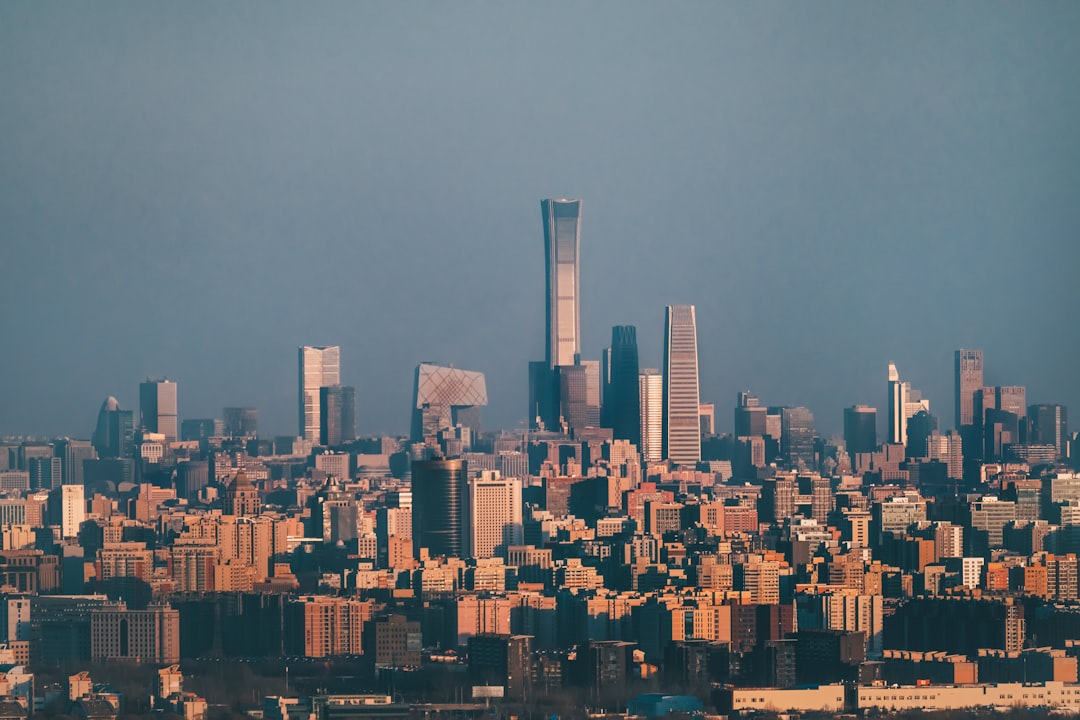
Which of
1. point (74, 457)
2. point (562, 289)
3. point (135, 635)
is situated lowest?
point (135, 635)

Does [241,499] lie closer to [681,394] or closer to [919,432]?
[919,432]

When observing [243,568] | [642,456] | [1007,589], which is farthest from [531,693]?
[642,456]

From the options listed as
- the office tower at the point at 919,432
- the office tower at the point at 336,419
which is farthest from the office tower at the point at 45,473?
the office tower at the point at 919,432

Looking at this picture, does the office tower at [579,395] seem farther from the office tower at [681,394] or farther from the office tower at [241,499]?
the office tower at [241,499]

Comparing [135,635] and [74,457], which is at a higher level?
[74,457]

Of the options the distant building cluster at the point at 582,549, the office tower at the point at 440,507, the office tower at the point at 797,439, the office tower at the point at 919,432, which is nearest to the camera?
the distant building cluster at the point at 582,549

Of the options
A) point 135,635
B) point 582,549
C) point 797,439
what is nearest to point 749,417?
point 797,439

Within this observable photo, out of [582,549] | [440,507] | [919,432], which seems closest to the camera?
[582,549]

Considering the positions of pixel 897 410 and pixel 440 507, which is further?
pixel 897 410
